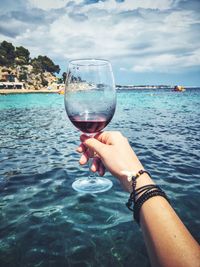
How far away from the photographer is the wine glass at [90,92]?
1975mm

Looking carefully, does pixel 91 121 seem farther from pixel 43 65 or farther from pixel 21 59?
pixel 43 65

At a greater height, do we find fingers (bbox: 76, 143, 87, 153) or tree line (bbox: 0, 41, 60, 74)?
tree line (bbox: 0, 41, 60, 74)

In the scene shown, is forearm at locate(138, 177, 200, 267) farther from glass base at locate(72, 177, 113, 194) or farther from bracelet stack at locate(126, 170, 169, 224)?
glass base at locate(72, 177, 113, 194)

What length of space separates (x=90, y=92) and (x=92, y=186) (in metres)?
1.18

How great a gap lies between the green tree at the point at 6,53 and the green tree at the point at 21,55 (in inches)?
130

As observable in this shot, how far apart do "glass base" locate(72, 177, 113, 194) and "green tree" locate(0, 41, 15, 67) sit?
133m

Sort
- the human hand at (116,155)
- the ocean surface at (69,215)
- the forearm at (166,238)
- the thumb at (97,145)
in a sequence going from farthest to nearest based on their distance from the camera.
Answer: the ocean surface at (69,215), the thumb at (97,145), the human hand at (116,155), the forearm at (166,238)

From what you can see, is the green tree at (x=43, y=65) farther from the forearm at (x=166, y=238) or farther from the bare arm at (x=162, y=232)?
the forearm at (x=166, y=238)

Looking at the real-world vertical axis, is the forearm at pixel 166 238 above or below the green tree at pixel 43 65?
below

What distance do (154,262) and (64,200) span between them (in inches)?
102

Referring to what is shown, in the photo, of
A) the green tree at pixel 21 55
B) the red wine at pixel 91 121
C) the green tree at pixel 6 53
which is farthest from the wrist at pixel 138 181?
the green tree at pixel 21 55

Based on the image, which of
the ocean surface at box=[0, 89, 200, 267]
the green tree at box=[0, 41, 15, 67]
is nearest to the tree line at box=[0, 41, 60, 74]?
the green tree at box=[0, 41, 15, 67]

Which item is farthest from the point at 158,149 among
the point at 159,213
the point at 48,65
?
the point at 48,65

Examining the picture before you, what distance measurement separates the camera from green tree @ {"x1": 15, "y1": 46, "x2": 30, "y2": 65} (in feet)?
423
